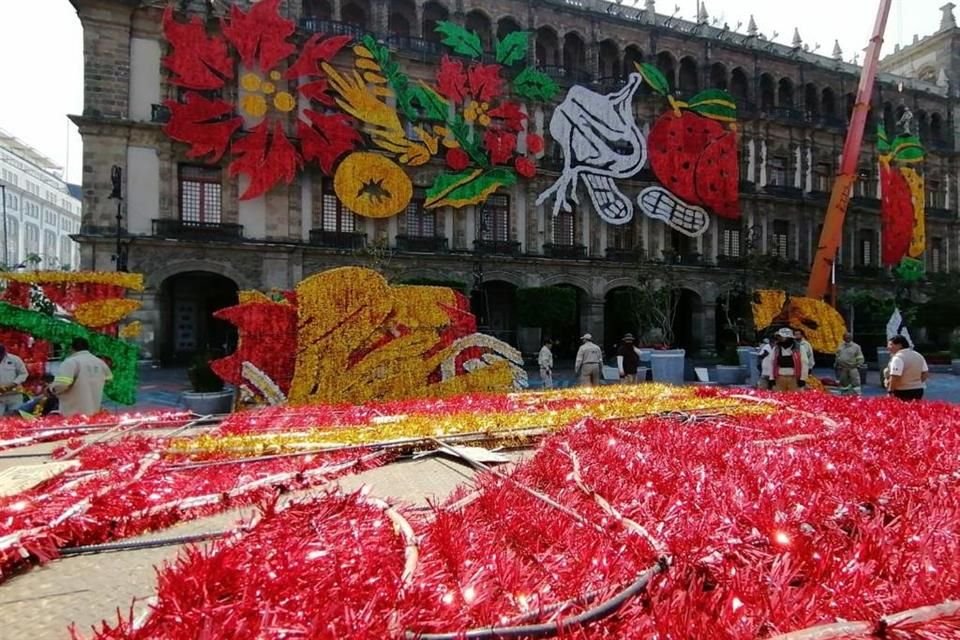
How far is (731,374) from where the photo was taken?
1625 centimetres

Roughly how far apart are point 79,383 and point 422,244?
54.2 feet

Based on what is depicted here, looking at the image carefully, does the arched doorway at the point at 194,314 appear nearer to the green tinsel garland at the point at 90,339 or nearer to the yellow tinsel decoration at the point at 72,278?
the yellow tinsel decoration at the point at 72,278

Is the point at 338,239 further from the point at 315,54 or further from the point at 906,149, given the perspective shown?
the point at 906,149

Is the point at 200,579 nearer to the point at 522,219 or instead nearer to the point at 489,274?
the point at 489,274

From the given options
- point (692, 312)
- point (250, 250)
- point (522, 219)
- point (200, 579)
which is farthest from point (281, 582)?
point (692, 312)

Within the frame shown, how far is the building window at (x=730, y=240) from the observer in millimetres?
27328

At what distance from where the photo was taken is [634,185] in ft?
84.1

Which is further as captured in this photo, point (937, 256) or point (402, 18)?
point (937, 256)

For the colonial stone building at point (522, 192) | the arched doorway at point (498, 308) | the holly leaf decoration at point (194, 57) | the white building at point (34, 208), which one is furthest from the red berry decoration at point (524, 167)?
the white building at point (34, 208)

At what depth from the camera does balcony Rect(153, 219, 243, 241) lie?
62.1 feet

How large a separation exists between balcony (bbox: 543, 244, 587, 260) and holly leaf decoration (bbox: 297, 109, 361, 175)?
890cm

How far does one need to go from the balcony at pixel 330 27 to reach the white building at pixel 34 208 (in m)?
44.2

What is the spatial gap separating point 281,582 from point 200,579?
0.22 meters

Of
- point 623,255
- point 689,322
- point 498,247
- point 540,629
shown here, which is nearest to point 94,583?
point 540,629
